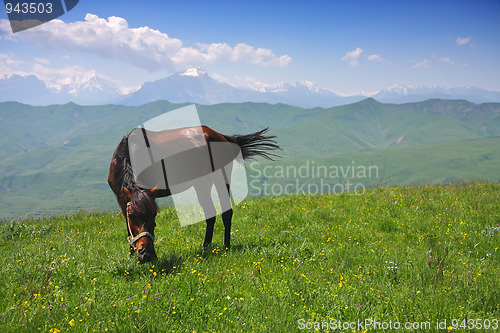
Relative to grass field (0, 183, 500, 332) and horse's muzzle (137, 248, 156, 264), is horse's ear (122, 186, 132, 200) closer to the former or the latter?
horse's muzzle (137, 248, 156, 264)

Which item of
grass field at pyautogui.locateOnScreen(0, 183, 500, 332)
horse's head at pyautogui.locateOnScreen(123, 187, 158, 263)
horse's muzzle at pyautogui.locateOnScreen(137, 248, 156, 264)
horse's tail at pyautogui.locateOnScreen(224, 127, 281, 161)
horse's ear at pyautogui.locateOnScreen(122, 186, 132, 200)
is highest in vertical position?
horse's tail at pyautogui.locateOnScreen(224, 127, 281, 161)

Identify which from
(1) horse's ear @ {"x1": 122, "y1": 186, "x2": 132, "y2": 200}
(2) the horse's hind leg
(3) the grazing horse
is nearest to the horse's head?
(3) the grazing horse

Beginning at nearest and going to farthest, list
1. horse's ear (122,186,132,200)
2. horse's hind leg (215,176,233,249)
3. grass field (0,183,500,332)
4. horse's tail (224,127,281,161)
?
grass field (0,183,500,332) → horse's ear (122,186,132,200) → horse's hind leg (215,176,233,249) → horse's tail (224,127,281,161)

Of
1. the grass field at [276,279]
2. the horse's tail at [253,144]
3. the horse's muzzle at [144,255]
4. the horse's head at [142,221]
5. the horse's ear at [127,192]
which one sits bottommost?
the grass field at [276,279]

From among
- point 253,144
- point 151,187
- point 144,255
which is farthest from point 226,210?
point 144,255

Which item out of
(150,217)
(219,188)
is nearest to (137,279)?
(150,217)

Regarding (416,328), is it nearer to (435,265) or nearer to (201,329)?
(435,265)

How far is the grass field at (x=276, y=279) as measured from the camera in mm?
4074

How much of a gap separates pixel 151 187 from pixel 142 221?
3.96ft

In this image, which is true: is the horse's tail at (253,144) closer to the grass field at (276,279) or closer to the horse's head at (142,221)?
the grass field at (276,279)

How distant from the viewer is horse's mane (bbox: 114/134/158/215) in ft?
17.7

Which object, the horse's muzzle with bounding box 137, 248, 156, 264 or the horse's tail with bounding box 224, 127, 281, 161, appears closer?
the horse's muzzle with bounding box 137, 248, 156, 264

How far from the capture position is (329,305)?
15.1 ft

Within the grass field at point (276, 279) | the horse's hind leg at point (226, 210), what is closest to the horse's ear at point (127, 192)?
the grass field at point (276, 279)
